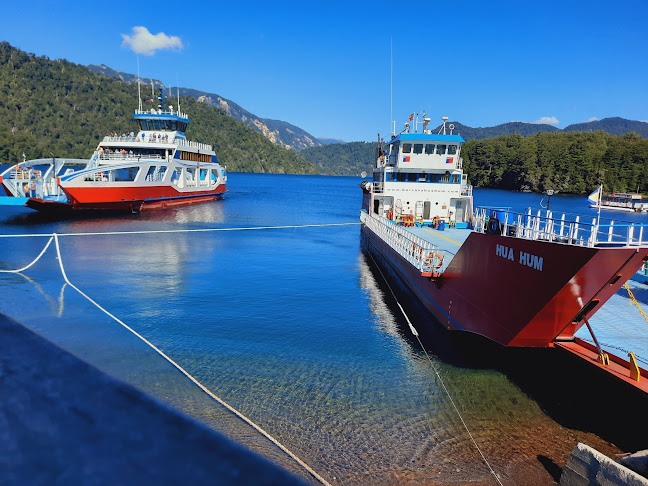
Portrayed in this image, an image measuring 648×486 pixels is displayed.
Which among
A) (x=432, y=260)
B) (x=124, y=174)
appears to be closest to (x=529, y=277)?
(x=432, y=260)

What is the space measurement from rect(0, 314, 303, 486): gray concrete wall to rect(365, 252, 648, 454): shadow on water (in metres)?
6.50

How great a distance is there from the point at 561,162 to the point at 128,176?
10706 cm

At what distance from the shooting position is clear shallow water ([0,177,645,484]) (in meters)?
8.71

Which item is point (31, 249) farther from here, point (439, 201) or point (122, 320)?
point (439, 201)

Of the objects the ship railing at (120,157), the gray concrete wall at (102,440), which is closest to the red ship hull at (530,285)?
the gray concrete wall at (102,440)

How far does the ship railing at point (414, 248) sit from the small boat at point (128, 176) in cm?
3139

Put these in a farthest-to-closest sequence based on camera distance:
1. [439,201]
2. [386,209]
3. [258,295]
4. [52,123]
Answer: [52,123]
[386,209]
[439,201]
[258,295]

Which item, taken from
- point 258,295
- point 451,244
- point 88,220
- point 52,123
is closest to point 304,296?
point 258,295

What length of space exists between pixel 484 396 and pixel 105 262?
22293mm

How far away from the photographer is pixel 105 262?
25172mm

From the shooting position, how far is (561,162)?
113m

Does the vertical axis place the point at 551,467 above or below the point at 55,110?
below

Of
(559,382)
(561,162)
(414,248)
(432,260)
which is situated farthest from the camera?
(561,162)

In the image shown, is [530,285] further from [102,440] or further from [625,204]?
[625,204]
